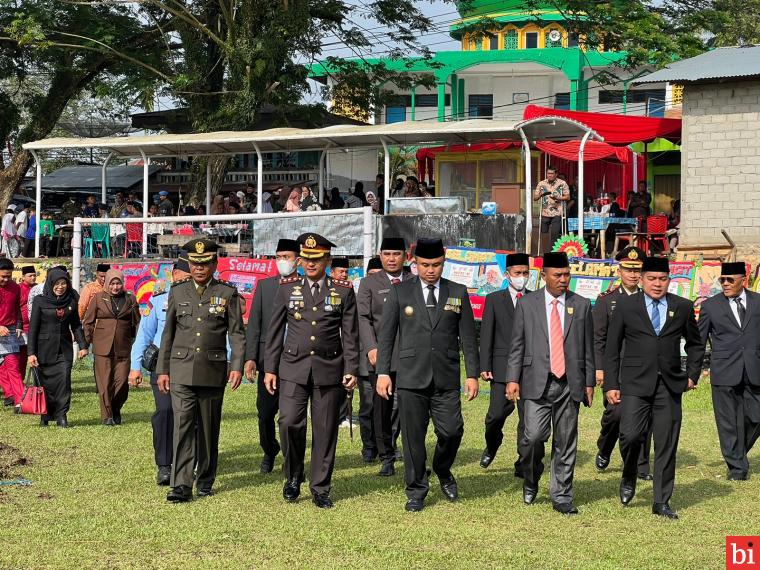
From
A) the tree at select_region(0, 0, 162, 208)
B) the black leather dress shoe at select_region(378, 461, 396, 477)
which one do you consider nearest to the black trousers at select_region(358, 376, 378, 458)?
the black leather dress shoe at select_region(378, 461, 396, 477)

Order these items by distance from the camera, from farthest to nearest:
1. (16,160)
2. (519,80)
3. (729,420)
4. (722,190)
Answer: (519,80), (16,160), (722,190), (729,420)

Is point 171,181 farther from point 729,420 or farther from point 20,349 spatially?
point 729,420

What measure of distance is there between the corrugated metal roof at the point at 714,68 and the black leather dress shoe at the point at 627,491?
12.9 meters

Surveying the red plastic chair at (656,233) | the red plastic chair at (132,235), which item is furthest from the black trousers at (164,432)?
the red plastic chair at (656,233)

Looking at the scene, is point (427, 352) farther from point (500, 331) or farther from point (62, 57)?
point (62, 57)

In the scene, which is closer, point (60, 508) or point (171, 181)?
point (60, 508)

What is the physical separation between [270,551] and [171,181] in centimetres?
2829

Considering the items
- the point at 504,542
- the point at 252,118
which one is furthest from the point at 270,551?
the point at 252,118

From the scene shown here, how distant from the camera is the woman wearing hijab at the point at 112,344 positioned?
13.8 meters

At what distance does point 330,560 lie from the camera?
7316 millimetres

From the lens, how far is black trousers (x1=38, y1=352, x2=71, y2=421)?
45.1 feet

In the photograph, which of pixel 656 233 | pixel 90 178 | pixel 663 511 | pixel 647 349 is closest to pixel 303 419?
pixel 647 349

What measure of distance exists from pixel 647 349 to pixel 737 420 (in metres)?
2.35

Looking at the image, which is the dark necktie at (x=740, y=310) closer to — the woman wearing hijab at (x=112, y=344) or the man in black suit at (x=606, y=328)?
Answer: the man in black suit at (x=606, y=328)
